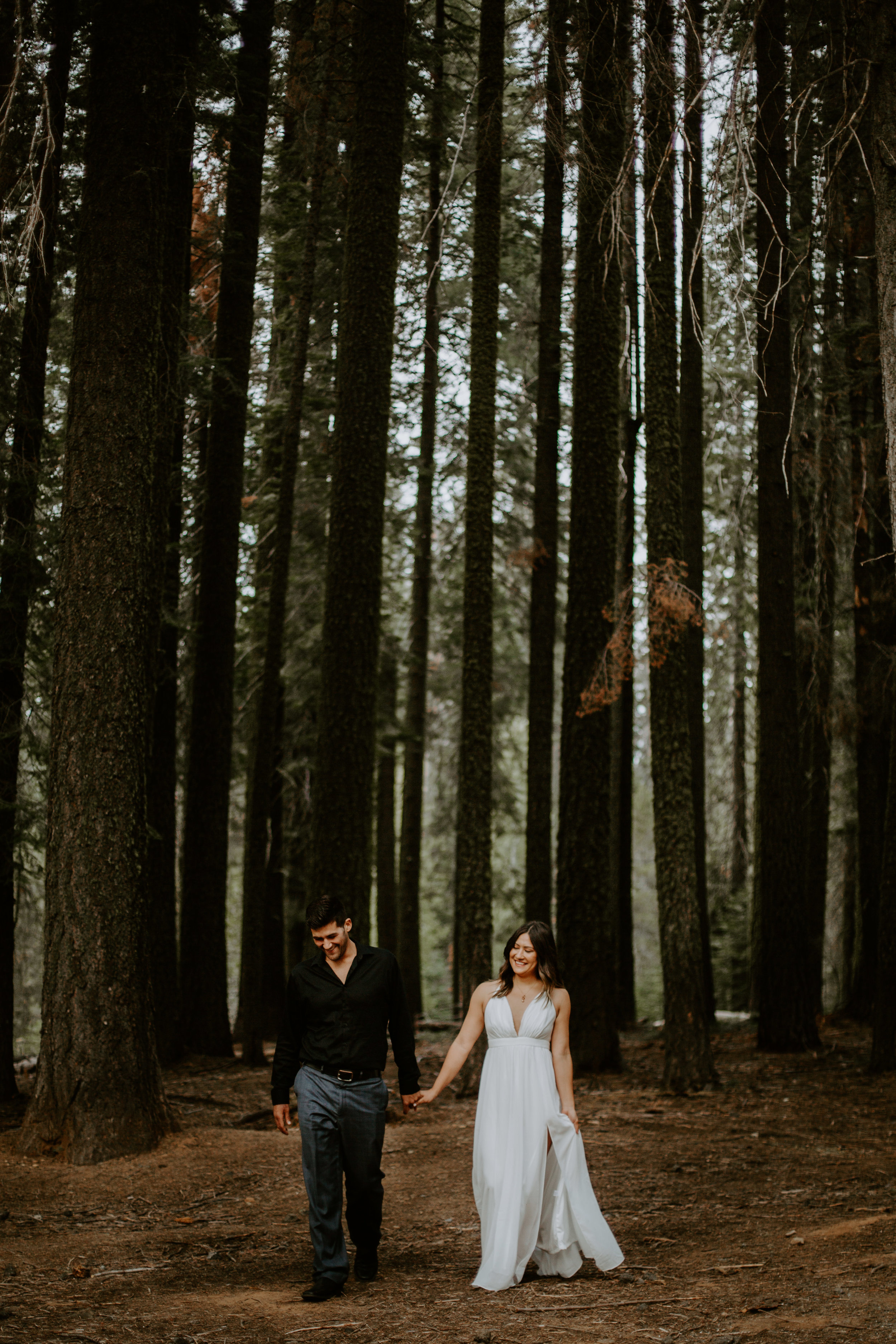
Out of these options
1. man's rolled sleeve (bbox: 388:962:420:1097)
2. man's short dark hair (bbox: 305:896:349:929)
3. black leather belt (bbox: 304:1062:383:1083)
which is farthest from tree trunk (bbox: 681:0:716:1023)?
man's short dark hair (bbox: 305:896:349:929)

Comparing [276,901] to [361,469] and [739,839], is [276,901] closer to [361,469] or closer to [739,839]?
[361,469]

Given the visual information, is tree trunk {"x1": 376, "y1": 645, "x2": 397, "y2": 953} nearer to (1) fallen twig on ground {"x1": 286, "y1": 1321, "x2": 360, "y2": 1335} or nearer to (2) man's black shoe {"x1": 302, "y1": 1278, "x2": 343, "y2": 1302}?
(2) man's black shoe {"x1": 302, "y1": 1278, "x2": 343, "y2": 1302}

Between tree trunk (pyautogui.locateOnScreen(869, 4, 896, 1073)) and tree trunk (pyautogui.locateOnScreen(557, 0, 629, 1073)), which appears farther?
tree trunk (pyautogui.locateOnScreen(557, 0, 629, 1073))

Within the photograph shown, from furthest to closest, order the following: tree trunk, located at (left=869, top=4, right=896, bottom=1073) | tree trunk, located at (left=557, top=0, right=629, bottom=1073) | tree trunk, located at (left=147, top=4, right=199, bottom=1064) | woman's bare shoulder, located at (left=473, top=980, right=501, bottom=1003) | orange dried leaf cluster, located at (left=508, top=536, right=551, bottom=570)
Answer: orange dried leaf cluster, located at (left=508, top=536, right=551, bottom=570)
tree trunk, located at (left=557, top=0, right=629, bottom=1073)
tree trunk, located at (left=147, top=4, right=199, bottom=1064)
woman's bare shoulder, located at (left=473, top=980, right=501, bottom=1003)
tree trunk, located at (left=869, top=4, right=896, bottom=1073)

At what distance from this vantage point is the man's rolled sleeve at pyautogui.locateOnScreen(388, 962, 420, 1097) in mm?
6078

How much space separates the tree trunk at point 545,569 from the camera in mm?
17812

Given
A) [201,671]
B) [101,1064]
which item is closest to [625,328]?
[201,671]

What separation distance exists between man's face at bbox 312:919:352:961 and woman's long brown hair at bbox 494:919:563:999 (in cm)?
91

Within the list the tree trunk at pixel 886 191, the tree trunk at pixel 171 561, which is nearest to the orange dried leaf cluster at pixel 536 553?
the tree trunk at pixel 171 561

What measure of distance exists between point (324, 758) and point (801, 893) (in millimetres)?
6657

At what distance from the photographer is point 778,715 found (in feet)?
47.2

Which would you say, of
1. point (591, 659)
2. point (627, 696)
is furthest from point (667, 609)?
point (627, 696)

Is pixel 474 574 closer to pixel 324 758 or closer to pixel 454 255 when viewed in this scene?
pixel 324 758

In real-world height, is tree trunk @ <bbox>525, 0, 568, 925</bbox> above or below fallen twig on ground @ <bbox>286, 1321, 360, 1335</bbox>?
above
